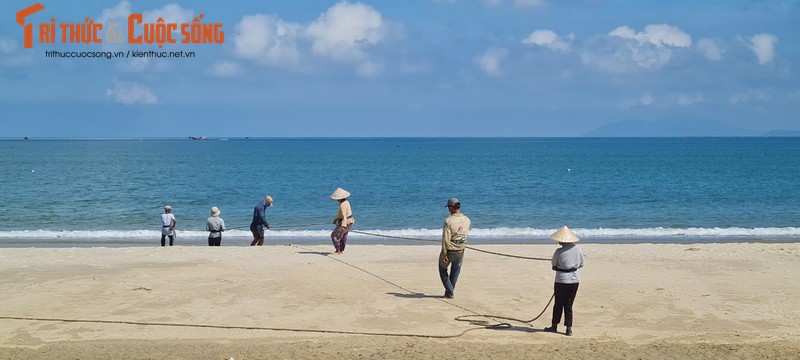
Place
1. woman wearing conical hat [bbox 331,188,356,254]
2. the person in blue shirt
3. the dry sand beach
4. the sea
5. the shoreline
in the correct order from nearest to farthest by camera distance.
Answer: the dry sand beach
woman wearing conical hat [bbox 331,188,356,254]
the person in blue shirt
the shoreline
the sea

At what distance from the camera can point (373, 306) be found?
1142cm

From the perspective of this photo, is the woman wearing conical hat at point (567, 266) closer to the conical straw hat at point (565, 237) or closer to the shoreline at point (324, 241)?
the conical straw hat at point (565, 237)

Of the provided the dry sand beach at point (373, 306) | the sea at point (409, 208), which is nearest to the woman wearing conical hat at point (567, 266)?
the dry sand beach at point (373, 306)

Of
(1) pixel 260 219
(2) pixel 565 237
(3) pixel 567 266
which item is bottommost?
(1) pixel 260 219

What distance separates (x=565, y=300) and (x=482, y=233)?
1595 cm

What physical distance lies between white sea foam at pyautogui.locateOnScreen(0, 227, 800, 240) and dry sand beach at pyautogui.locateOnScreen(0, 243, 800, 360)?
7963 mm

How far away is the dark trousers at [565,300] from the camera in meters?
9.58

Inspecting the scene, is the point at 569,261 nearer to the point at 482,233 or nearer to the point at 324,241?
the point at 324,241

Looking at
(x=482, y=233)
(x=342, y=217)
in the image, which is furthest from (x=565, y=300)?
(x=482, y=233)

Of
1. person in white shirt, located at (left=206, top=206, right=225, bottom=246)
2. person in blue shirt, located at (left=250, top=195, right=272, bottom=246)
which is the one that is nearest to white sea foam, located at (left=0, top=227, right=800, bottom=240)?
person in blue shirt, located at (left=250, top=195, right=272, bottom=246)

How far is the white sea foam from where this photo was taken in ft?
81.9

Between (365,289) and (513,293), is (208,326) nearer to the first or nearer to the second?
(365,289)

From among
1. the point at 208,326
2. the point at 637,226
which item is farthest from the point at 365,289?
the point at 637,226

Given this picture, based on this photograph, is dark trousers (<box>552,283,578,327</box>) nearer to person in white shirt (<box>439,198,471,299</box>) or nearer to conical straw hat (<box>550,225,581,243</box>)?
conical straw hat (<box>550,225,581,243</box>)
